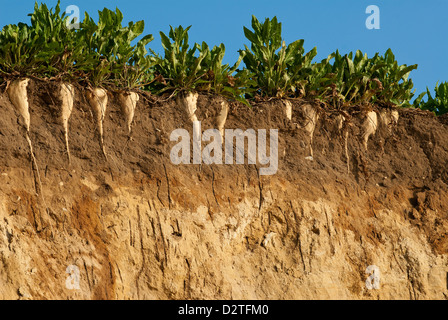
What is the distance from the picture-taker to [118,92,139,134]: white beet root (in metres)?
7.66

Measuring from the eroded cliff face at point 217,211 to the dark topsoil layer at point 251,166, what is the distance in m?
0.02

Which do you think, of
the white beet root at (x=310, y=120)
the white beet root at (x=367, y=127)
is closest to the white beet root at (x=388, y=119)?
the white beet root at (x=367, y=127)

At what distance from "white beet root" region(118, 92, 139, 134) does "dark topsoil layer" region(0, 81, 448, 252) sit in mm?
71

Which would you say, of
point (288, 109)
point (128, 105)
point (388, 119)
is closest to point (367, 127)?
point (388, 119)

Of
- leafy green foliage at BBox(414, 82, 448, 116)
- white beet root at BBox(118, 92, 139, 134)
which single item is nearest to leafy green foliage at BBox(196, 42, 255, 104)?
white beet root at BBox(118, 92, 139, 134)

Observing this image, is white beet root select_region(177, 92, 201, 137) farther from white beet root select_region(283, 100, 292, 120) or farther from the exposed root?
the exposed root

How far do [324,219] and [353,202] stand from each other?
0.57m

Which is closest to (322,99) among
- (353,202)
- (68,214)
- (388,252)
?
(353,202)

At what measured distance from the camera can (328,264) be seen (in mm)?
7867

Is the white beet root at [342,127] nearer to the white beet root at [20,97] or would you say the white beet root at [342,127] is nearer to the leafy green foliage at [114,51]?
the leafy green foliage at [114,51]

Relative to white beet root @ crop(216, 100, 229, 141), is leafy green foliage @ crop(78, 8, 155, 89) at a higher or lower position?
higher

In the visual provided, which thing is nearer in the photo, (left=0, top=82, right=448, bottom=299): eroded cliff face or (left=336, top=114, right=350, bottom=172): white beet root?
(left=0, top=82, right=448, bottom=299): eroded cliff face

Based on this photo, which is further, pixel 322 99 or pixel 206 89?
pixel 322 99

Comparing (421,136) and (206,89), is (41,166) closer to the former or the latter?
(206,89)
